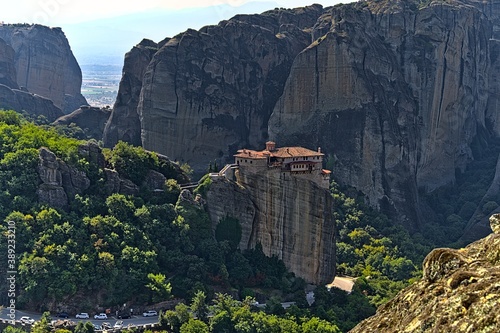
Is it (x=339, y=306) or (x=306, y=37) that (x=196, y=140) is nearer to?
(x=306, y=37)

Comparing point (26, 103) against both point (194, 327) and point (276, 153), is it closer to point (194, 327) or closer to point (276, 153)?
point (276, 153)

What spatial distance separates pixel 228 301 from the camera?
39812 millimetres

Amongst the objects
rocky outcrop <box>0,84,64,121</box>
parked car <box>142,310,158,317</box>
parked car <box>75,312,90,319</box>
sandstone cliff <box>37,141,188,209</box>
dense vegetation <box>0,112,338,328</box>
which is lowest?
parked car <box>142,310,158,317</box>

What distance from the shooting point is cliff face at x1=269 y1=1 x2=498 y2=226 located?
228 ft

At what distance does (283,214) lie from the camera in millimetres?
48344

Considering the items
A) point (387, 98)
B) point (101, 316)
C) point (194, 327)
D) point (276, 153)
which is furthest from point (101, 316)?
point (387, 98)

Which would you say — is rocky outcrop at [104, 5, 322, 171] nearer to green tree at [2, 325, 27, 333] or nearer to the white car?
the white car

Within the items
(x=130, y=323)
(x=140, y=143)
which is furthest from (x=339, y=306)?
(x=140, y=143)

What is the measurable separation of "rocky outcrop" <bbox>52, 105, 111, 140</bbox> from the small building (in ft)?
150

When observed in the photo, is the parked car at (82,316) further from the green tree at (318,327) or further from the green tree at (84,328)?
the green tree at (318,327)

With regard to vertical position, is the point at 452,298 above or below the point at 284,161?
above

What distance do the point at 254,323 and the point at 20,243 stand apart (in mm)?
15193

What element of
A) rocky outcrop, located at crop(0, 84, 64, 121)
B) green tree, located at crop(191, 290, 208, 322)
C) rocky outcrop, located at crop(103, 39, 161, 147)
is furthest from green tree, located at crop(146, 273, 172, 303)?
rocky outcrop, located at crop(0, 84, 64, 121)

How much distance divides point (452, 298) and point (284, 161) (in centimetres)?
3935
